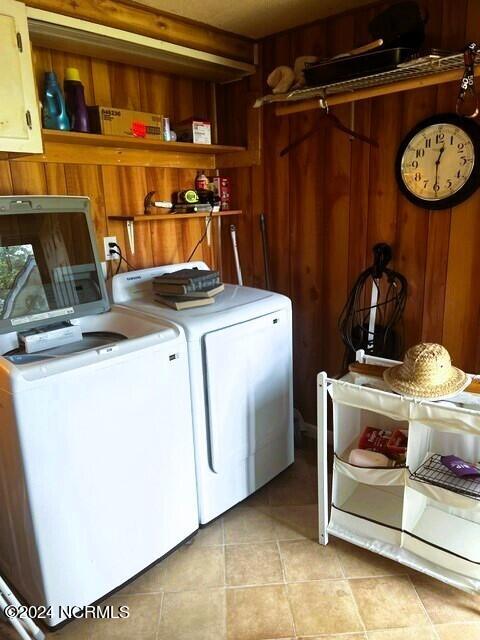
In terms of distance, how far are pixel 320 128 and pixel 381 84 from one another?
49cm

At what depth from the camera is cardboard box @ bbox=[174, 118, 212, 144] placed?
8.16ft

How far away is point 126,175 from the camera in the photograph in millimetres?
2432

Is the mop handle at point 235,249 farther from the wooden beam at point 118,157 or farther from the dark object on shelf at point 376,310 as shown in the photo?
the dark object on shelf at point 376,310

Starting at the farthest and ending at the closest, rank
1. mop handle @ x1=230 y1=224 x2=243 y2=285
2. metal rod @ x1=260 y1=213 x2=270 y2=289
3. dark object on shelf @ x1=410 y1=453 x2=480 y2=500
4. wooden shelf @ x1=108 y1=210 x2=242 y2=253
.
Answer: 1. mop handle @ x1=230 y1=224 x2=243 y2=285
2. metal rod @ x1=260 y1=213 x2=270 y2=289
3. wooden shelf @ x1=108 y1=210 x2=242 y2=253
4. dark object on shelf @ x1=410 y1=453 x2=480 y2=500

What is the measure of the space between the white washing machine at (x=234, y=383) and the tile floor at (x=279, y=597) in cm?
23

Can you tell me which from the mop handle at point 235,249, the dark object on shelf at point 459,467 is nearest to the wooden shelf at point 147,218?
the mop handle at point 235,249

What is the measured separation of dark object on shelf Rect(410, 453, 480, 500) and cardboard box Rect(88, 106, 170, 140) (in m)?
1.90

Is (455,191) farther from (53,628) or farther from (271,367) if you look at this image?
(53,628)

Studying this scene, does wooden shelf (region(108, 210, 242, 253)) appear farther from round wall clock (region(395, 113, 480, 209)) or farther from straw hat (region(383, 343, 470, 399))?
straw hat (region(383, 343, 470, 399))

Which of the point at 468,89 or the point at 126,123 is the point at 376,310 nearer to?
the point at 468,89

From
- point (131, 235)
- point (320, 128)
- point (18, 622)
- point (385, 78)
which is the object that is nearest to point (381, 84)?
point (385, 78)

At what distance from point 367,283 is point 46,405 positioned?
1.63 meters

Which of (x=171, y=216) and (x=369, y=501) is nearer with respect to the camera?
(x=369, y=501)

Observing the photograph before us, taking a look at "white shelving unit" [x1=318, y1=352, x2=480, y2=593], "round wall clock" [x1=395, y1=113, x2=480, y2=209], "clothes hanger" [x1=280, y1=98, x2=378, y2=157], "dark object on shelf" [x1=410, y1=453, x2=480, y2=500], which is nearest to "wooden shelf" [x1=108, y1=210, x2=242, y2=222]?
"clothes hanger" [x1=280, y1=98, x2=378, y2=157]
